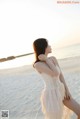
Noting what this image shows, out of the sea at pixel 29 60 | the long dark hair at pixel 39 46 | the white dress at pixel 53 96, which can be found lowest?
the sea at pixel 29 60

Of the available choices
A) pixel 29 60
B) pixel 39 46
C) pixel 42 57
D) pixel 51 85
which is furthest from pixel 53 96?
pixel 29 60

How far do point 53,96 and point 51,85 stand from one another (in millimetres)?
124

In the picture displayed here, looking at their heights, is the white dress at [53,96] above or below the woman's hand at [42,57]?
below

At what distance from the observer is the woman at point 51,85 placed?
356cm

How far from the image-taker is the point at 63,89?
3.59 m

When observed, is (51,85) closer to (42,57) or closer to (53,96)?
(53,96)

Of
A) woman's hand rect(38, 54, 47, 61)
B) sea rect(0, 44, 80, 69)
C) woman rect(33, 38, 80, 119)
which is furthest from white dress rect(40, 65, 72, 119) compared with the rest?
sea rect(0, 44, 80, 69)

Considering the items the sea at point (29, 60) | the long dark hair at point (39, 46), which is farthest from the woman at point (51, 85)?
the sea at point (29, 60)

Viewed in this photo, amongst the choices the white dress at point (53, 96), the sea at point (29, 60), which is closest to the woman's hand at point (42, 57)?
the white dress at point (53, 96)

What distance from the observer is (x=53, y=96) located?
360cm

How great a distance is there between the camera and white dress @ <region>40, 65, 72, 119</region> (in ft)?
11.7

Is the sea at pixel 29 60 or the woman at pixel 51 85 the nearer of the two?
the woman at pixel 51 85

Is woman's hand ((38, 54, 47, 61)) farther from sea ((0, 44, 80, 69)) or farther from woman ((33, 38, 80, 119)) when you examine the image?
sea ((0, 44, 80, 69))

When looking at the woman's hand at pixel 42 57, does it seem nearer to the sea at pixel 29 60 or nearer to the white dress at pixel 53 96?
the white dress at pixel 53 96
